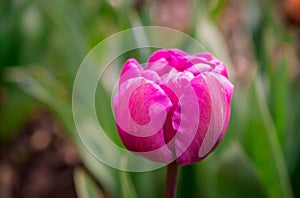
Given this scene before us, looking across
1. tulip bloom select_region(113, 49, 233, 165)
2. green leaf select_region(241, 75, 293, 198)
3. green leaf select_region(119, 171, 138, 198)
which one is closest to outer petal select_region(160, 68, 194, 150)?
tulip bloom select_region(113, 49, 233, 165)

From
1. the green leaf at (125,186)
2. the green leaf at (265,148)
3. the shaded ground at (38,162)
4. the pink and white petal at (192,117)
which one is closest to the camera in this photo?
the pink and white petal at (192,117)

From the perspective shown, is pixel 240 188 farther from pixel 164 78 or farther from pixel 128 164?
pixel 164 78

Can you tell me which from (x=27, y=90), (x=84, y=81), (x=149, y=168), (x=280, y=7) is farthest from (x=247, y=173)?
(x=280, y=7)

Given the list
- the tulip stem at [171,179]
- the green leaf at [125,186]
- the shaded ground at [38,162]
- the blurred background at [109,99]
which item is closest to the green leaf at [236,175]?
the blurred background at [109,99]

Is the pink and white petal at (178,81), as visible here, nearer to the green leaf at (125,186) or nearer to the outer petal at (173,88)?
the outer petal at (173,88)

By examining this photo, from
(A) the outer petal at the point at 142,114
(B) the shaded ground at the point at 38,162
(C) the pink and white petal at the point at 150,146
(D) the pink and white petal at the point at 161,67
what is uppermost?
(D) the pink and white petal at the point at 161,67

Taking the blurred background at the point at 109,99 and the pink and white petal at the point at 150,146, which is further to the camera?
the blurred background at the point at 109,99
